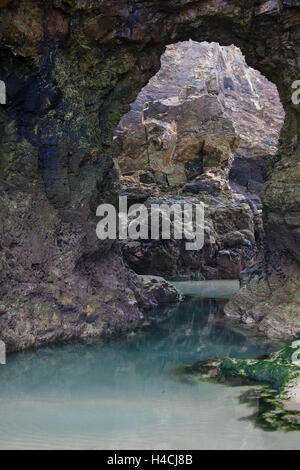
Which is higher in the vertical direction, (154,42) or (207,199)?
(154,42)

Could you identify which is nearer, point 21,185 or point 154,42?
point 21,185

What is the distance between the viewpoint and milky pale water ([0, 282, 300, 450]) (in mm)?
4672

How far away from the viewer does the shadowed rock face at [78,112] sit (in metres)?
8.84

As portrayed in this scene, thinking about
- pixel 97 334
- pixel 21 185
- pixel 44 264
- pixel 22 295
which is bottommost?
pixel 97 334

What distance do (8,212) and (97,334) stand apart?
11.5ft

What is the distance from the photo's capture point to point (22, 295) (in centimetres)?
884

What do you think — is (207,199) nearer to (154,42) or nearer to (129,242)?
(129,242)

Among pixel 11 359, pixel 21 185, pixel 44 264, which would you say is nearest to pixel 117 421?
pixel 11 359
